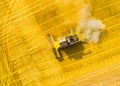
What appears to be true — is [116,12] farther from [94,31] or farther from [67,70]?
[67,70]

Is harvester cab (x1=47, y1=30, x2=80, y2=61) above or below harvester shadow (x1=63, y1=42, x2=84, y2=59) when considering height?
above

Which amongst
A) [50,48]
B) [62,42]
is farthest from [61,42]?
[50,48]

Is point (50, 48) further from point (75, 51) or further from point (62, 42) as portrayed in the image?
point (75, 51)

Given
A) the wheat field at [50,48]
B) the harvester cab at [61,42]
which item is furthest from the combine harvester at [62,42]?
the wheat field at [50,48]

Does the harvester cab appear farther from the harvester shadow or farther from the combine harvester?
the harvester shadow

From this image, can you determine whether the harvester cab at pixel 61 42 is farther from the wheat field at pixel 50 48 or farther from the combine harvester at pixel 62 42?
the wheat field at pixel 50 48

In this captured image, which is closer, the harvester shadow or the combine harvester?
the combine harvester

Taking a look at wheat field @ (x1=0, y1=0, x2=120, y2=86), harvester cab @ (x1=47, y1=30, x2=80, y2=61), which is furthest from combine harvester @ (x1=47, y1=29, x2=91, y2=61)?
wheat field @ (x1=0, y1=0, x2=120, y2=86)

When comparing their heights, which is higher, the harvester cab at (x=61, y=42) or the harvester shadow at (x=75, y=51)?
the harvester cab at (x=61, y=42)

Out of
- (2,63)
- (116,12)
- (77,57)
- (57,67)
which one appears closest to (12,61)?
(2,63)
